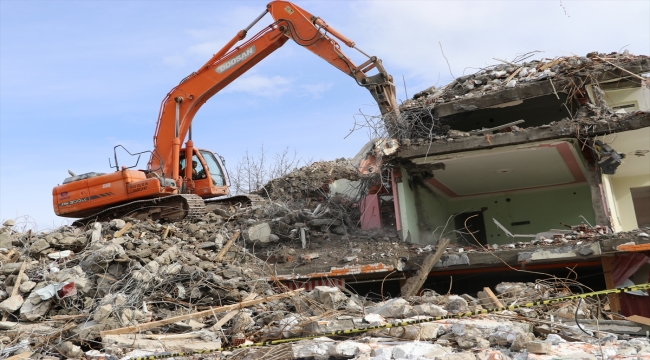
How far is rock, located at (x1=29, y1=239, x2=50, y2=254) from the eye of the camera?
9.80m

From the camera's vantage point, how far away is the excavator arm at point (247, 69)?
42.2ft

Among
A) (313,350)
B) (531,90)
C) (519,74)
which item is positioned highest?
(519,74)

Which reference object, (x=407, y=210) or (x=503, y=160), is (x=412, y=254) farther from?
(x=503, y=160)

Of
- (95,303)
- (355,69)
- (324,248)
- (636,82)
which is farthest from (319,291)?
(636,82)

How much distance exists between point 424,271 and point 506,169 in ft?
14.1

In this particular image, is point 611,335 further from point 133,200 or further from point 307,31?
point 133,200

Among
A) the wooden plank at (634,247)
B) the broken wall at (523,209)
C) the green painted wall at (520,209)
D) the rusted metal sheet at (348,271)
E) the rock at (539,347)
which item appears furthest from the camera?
the broken wall at (523,209)

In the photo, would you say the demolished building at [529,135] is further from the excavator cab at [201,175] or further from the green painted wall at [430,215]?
the excavator cab at [201,175]

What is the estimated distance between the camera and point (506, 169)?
1426 centimetres

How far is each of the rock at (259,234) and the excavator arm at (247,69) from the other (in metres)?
2.35

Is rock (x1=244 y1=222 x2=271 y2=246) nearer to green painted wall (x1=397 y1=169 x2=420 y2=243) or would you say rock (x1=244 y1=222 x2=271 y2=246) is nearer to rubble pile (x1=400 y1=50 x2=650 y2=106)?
green painted wall (x1=397 y1=169 x2=420 y2=243)

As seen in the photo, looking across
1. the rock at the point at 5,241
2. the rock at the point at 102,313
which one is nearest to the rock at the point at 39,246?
the rock at the point at 5,241

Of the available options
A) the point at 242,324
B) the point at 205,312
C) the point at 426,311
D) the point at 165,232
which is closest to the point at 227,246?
the point at 165,232

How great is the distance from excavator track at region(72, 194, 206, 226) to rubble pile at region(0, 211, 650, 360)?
2043 millimetres
